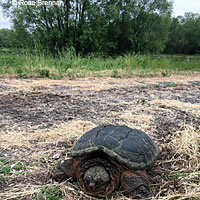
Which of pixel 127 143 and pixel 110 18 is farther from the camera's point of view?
pixel 110 18

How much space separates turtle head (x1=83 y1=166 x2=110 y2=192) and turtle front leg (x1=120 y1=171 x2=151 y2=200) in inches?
5.5

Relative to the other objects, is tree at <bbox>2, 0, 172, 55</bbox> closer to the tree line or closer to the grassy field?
the tree line

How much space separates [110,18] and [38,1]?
271 inches

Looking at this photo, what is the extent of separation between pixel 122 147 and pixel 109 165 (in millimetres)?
167

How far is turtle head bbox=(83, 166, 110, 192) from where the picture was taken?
1.47 meters

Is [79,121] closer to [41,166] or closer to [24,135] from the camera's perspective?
[24,135]

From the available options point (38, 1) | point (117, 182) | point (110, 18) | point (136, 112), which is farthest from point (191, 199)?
point (110, 18)

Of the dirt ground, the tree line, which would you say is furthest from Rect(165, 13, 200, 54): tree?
the dirt ground

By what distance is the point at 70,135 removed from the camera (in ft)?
8.06

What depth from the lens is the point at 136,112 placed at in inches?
133

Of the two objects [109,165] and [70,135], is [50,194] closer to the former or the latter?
[109,165]

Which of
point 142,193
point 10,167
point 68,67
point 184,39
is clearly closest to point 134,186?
point 142,193

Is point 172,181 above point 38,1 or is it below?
below

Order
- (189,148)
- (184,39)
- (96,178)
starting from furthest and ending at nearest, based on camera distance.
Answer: (184,39)
(189,148)
(96,178)
